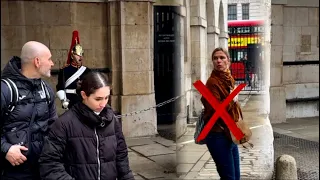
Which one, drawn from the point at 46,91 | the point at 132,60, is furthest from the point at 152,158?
the point at 46,91

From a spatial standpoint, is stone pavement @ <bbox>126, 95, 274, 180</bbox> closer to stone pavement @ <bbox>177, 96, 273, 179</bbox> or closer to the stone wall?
stone pavement @ <bbox>177, 96, 273, 179</bbox>

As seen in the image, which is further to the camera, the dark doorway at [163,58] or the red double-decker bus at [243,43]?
the dark doorway at [163,58]

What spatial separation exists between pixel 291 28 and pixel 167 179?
2.16m

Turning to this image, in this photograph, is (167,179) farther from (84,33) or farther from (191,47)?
(84,33)

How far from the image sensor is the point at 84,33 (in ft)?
23.9

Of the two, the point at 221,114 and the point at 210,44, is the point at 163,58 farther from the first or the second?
the point at 221,114

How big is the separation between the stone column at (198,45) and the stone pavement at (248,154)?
39 centimetres

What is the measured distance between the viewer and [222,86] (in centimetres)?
367

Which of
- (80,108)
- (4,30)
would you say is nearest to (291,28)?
(80,108)

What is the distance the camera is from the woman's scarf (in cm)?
366

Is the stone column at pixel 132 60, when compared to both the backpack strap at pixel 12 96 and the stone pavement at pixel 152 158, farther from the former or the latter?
the backpack strap at pixel 12 96

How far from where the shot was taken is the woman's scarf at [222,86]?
144 inches

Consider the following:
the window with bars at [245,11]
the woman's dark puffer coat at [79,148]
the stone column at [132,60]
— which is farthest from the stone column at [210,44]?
the stone column at [132,60]

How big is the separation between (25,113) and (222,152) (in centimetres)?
162
